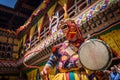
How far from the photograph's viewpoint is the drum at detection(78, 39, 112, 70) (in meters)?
1.67

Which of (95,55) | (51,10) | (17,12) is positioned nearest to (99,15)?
(95,55)

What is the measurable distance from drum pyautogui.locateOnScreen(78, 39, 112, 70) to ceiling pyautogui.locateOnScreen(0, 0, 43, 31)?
7995 millimetres

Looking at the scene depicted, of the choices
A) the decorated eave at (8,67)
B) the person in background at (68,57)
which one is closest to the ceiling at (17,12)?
the decorated eave at (8,67)

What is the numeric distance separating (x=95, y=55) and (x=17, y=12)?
864 centimetres

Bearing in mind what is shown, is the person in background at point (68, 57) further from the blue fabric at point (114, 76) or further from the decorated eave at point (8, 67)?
the decorated eave at point (8, 67)

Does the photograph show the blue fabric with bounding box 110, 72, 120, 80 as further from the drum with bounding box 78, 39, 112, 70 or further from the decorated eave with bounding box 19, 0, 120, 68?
the decorated eave with bounding box 19, 0, 120, 68

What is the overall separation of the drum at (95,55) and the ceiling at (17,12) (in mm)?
7995

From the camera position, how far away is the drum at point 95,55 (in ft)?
5.48

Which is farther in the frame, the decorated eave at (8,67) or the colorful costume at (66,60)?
the decorated eave at (8,67)

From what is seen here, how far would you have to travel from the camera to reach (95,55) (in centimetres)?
179

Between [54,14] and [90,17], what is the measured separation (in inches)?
136

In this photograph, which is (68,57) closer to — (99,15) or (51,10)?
(99,15)

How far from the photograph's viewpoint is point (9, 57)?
919 centimetres

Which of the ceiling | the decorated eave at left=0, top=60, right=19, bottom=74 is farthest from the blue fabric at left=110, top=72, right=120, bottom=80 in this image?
the ceiling
